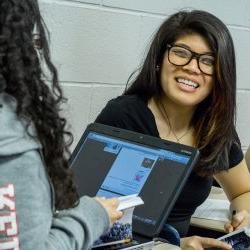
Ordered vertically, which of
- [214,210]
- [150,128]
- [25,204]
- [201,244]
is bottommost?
[214,210]

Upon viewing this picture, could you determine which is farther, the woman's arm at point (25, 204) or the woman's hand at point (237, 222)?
the woman's hand at point (237, 222)

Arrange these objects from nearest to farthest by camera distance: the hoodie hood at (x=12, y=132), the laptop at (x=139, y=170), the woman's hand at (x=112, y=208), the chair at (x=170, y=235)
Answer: the hoodie hood at (x=12, y=132) → the woman's hand at (x=112, y=208) → the laptop at (x=139, y=170) → the chair at (x=170, y=235)

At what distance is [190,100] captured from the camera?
1.45 m

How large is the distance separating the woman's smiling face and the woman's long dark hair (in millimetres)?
21

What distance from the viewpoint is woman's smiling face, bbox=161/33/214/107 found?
1.41 metres

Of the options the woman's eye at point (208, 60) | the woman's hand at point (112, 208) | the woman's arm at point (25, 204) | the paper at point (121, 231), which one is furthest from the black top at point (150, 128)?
the woman's arm at point (25, 204)

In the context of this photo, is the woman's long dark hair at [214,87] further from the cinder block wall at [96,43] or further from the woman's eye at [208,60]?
the cinder block wall at [96,43]

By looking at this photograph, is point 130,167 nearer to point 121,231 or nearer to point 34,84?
point 121,231

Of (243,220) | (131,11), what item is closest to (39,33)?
(243,220)

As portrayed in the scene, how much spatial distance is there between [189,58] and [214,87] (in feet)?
0.39

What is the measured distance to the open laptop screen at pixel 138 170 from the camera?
3.54ft

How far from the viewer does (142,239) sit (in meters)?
1.08

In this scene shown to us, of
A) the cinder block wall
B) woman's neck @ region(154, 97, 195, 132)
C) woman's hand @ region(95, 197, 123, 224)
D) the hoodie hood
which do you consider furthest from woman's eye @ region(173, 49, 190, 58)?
the hoodie hood

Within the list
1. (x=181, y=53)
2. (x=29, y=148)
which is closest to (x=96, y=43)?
(x=181, y=53)
